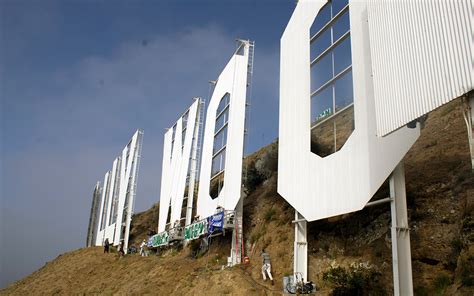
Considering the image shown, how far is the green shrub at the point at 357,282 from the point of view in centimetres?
1395

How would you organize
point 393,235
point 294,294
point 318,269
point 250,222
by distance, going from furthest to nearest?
point 250,222
point 318,269
point 294,294
point 393,235

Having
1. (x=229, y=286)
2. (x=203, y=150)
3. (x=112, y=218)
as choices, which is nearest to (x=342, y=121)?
(x=229, y=286)

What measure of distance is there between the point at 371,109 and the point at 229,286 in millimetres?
8742

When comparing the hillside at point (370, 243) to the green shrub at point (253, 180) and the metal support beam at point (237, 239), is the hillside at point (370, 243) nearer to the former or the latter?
the metal support beam at point (237, 239)

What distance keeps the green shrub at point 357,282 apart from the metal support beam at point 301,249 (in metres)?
2.25

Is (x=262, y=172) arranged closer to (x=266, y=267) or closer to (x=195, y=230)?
(x=195, y=230)

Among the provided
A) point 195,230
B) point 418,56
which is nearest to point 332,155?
point 418,56

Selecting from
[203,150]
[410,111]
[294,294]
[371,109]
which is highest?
[203,150]

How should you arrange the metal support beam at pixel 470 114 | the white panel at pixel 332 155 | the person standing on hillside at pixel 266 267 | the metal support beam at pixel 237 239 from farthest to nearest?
1. the metal support beam at pixel 237 239
2. the person standing on hillside at pixel 266 267
3. the white panel at pixel 332 155
4. the metal support beam at pixel 470 114

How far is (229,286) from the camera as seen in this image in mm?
17266

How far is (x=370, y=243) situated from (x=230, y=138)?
34.5ft

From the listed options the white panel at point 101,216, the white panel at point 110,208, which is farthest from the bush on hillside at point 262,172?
the white panel at point 101,216

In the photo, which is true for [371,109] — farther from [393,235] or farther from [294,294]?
[294,294]

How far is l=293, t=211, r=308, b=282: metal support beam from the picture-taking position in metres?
17.0
